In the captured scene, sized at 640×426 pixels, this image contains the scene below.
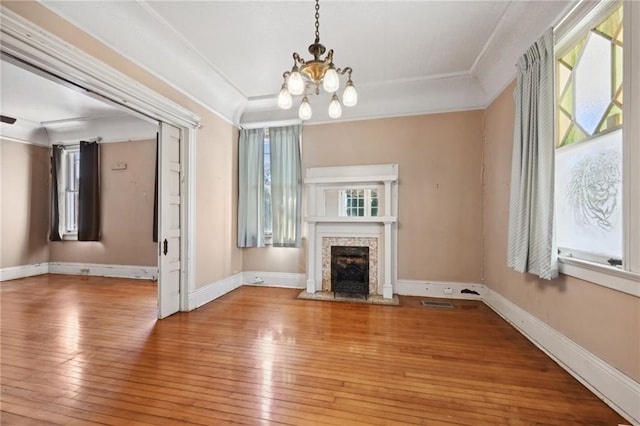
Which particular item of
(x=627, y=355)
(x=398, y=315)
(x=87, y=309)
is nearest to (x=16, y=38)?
(x=87, y=309)

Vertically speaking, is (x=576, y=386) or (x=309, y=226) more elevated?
(x=309, y=226)

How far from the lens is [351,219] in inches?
159

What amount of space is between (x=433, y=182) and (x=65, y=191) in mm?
7754

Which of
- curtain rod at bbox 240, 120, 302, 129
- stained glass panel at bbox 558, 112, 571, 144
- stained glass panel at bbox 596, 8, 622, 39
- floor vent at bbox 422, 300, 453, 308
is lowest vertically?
floor vent at bbox 422, 300, 453, 308

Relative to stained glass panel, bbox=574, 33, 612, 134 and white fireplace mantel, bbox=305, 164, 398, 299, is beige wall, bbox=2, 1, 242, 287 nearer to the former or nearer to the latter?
white fireplace mantel, bbox=305, 164, 398, 299

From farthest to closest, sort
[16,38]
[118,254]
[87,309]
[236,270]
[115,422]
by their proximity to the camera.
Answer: [118,254], [236,270], [87,309], [16,38], [115,422]

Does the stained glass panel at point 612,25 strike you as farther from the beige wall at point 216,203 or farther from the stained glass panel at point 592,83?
the beige wall at point 216,203

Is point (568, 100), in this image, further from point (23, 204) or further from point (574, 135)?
point (23, 204)

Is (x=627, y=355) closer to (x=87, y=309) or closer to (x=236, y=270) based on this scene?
(x=236, y=270)

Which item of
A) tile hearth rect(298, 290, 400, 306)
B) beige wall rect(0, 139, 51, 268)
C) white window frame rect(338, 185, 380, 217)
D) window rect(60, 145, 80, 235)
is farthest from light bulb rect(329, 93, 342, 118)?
beige wall rect(0, 139, 51, 268)

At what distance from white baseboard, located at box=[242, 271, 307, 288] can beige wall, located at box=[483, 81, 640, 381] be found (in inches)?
113

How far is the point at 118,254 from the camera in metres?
5.55

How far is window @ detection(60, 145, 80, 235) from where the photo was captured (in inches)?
230

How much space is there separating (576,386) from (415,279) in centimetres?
222
